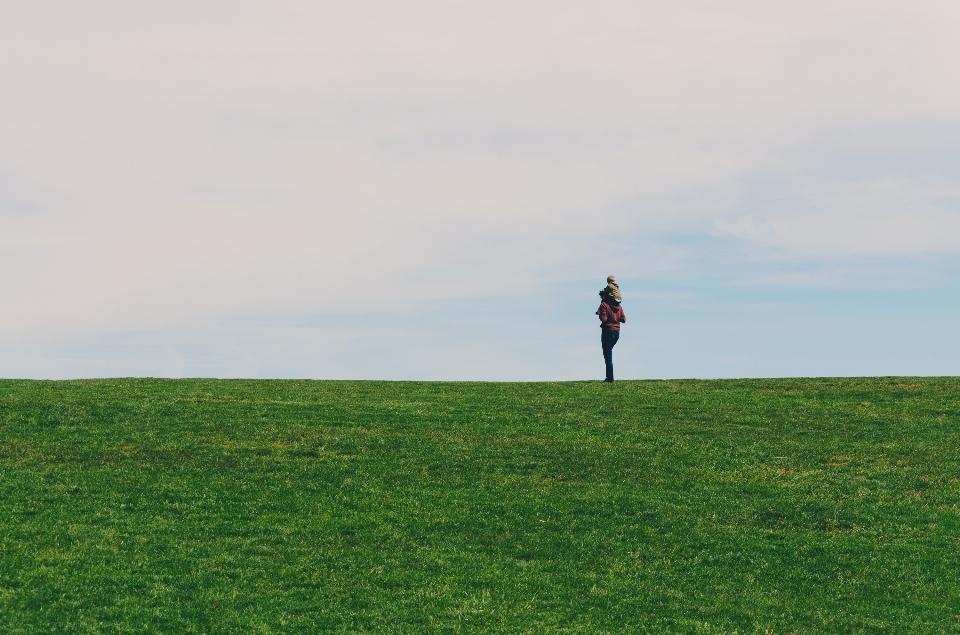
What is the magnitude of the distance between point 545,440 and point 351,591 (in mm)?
10162

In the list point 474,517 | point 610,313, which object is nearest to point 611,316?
point 610,313

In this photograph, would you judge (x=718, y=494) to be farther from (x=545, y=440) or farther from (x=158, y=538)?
(x=158, y=538)

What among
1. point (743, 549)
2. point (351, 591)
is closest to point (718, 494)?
point (743, 549)

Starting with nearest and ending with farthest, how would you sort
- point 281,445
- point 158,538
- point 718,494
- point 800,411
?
point 158,538 → point 718,494 → point 281,445 → point 800,411

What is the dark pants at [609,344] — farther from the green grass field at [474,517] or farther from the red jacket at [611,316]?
the green grass field at [474,517]

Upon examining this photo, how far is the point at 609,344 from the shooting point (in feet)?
110

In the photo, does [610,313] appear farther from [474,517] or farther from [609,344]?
[474,517]

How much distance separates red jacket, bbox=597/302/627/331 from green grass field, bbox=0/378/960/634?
5.31 metres

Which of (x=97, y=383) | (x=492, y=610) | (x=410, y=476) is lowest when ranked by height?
(x=492, y=610)

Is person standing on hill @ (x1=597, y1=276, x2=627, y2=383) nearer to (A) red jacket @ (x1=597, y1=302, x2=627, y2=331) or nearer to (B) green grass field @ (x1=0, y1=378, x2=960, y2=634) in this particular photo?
(A) red jacket @ (x1=597, y1=302, x2=627, y2=331)

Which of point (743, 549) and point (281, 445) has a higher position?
point (281, 445)

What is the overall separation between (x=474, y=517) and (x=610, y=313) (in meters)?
16.9

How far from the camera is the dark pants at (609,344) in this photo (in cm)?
3322

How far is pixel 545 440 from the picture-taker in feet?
77.2
